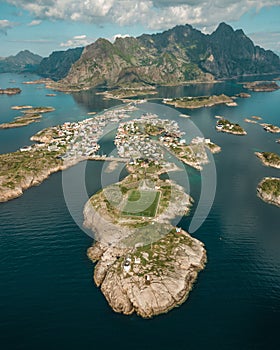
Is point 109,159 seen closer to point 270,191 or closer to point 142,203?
point 142,203

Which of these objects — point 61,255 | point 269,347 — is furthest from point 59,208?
point 269,347

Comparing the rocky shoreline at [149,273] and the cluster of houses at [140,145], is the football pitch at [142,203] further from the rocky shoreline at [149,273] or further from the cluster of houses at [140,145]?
the cluster of houses at [140,145]

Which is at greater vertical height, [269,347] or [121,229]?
[121,229]

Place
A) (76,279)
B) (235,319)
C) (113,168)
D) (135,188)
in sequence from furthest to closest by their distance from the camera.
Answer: (113,168) → (135,188) → (76,279) → (235,319)

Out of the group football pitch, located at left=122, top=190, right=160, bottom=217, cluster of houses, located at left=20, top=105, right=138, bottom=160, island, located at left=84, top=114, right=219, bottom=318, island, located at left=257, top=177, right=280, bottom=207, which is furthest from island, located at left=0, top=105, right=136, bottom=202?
island, located at left=257, top=177, right=280, bottom=207

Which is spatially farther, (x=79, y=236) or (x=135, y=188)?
(x=135, y=188)

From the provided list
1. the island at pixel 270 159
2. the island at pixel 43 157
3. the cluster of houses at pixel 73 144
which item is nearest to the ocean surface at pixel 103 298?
the island at pixel 43 157

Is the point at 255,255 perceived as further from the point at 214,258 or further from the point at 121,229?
the point at 121,229
